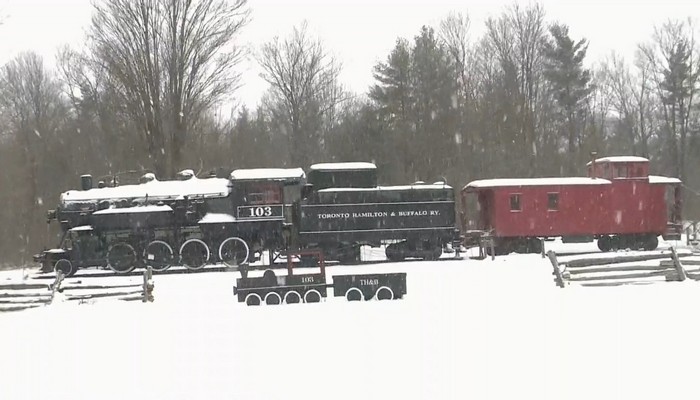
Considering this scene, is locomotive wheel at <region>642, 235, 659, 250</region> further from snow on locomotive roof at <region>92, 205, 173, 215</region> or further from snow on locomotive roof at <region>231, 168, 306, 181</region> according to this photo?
snow on locomotive roof at <region>92, 205, 173, 215</region>

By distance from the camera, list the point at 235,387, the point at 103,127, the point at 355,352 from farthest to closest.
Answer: the point at 103,127
the point at 355,352
the point at 235,387

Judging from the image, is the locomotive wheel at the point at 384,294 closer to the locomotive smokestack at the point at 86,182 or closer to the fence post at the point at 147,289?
the fence post at the point at 147,289

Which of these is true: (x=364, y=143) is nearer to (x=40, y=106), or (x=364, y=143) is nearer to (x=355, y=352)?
(x=40, y=106)

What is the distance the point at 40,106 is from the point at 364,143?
82.1ft

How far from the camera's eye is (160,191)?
76.9 ft

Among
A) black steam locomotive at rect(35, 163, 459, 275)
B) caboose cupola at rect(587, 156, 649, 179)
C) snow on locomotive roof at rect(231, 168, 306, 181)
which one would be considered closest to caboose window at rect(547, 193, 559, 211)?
caboose cupola at rect(587, 156, 649, 179)

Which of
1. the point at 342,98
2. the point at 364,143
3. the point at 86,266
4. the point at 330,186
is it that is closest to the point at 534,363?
A: the point at 330,186

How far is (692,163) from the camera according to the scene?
50.2 m

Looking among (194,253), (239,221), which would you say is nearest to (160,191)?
(194,253)

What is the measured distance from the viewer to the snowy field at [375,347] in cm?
728

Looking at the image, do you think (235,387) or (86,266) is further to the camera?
(86,266)

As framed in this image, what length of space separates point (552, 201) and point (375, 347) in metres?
19.2

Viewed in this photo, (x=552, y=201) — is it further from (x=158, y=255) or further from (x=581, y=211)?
(x=158, y=255)

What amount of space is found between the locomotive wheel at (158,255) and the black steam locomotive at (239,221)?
35 millimetres
